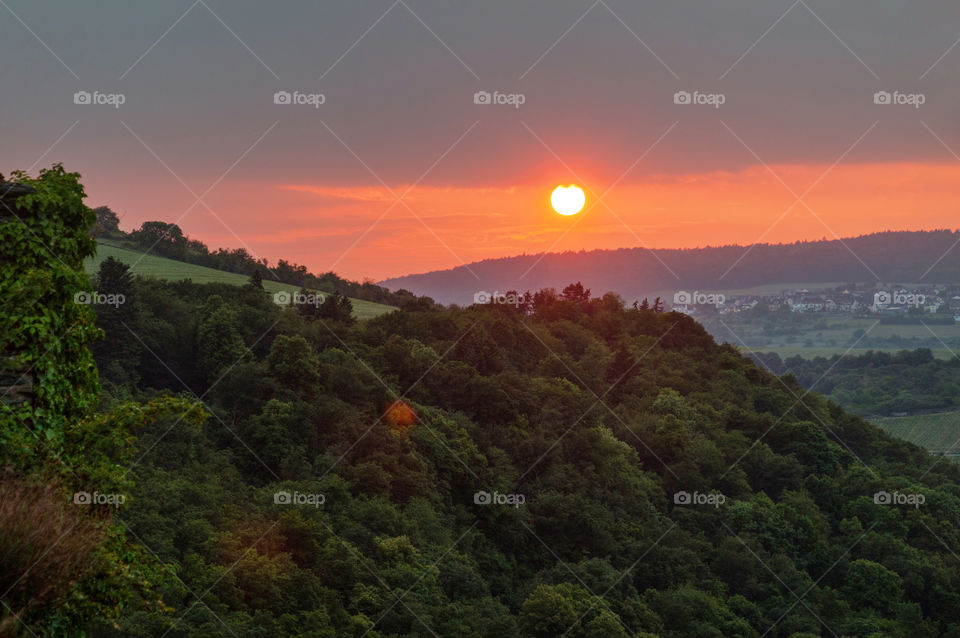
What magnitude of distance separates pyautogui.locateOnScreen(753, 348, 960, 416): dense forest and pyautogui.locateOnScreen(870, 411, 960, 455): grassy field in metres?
2.78

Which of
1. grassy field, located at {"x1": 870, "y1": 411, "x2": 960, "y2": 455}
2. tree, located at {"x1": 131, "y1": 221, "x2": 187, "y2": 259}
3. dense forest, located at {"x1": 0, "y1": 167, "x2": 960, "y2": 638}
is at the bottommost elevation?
dense forest, located at {"x1": 0, "y1": 167, "x2": 960, "y2": 638}

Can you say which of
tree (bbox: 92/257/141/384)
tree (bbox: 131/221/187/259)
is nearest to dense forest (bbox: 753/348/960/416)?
tree (bbox: 131/221/187/259)

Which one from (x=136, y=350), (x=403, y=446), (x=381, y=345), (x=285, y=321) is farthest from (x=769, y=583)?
(x=136, y=350)

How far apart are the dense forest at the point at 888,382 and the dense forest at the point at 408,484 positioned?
64519 mm

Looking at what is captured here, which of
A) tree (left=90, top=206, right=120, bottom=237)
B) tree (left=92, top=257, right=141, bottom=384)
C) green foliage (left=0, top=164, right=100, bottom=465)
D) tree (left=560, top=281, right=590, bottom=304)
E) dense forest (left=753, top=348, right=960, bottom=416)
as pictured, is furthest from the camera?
dense forest (left=753, top=348, right=960, bottom=416)

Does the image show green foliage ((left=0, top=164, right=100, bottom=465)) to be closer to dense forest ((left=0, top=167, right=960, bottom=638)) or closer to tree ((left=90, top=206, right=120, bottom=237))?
dense forest ((left=0, top=167, right=960, bottom=638))

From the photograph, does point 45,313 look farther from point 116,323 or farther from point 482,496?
point 116,323

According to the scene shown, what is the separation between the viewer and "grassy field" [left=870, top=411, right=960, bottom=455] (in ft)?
365

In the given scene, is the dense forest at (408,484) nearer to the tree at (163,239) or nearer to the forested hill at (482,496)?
the forested hill at (482,496)

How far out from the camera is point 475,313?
62500 millimetres

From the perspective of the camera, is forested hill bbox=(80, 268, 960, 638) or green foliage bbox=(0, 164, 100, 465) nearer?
green foliage bbox=(0, 164, 100, 465)

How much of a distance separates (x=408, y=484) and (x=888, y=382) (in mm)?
117804

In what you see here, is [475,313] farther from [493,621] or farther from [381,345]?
[493,621]

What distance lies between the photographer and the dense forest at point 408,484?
9234 mm
